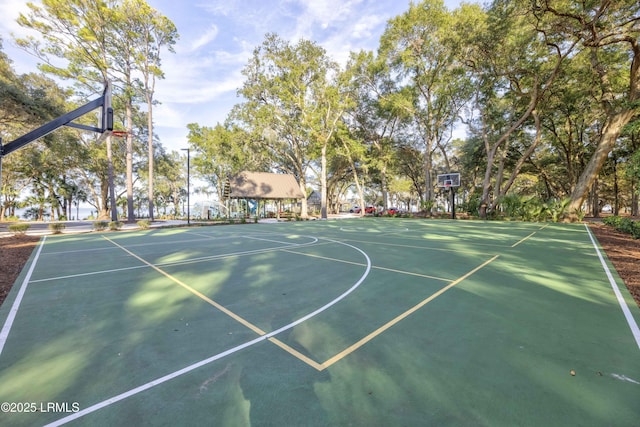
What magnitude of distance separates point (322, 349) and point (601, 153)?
980 inches

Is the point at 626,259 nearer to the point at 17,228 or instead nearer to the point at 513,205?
the point at 513,205

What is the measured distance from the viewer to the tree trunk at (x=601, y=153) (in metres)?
16.9

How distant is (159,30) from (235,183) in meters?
15.3

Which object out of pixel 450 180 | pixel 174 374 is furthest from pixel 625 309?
pixel 450 180

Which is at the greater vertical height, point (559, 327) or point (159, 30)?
point (159, 30)

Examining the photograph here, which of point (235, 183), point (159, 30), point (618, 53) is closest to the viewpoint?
point (618, 53)

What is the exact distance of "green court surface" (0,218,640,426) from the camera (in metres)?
2.12

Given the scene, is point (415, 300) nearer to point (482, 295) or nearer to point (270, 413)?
point (482, 295)

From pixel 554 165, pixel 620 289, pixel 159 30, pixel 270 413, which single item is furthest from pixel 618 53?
pixel 159 30

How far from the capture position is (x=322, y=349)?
3.00 metres

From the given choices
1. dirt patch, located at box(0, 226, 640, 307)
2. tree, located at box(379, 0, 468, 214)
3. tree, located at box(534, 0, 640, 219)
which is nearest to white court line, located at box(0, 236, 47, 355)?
dirt patch, located at box(0, 226, 640, 307)

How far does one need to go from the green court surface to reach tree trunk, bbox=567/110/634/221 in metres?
17.7

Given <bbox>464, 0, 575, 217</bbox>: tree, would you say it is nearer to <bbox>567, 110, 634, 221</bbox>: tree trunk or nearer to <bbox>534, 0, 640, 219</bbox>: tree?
<bbox>534, 0, 640, 219</bbox>: tree

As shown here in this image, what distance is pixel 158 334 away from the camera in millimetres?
3354
